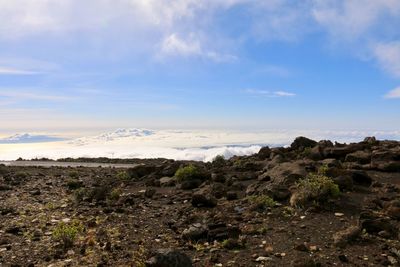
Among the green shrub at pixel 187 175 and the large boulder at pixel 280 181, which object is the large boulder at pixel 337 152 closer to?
the large boulder at pixel 280 181

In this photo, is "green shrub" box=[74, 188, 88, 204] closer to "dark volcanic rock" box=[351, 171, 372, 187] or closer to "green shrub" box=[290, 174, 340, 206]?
"green shrub" box=[290, 174, 340, 206]

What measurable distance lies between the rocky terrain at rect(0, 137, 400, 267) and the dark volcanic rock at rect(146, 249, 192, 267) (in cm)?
2

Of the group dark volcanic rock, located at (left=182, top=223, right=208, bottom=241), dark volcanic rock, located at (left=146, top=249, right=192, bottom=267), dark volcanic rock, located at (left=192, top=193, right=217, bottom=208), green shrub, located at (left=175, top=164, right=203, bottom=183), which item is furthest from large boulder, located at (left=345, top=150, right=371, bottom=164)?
dark volcanic rock, located at (left=146, top=249, right=192, bottom=267)

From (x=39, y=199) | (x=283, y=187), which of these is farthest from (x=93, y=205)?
(x=283, y=187)

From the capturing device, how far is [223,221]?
14055 mm

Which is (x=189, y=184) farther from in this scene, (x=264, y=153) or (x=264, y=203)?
(x=264, y=153)

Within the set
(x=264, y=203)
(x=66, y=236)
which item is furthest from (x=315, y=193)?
(x=66, y=236)

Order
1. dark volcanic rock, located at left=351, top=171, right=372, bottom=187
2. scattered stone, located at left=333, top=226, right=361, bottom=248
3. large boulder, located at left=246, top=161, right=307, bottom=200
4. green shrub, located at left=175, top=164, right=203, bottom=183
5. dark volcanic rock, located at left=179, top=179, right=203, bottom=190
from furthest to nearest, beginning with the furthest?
green shrub, located at left=175, top=164, right=203, bottom=183 < dark volcanic rock, located at left=179, top=179, right=203, bottom=190 < dark volcanic rock, located at left=351, top=171, right=372, bottom=187 < large boulder, located at left=246, top=161, right=307, bottom=200 < scattered stone, located at left=333, top=226, right=361, bottom=248

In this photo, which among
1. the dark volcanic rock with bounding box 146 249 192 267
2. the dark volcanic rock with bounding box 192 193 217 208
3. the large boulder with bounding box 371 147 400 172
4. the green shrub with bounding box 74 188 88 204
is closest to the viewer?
the dark volcanic rock with bounding box 146 249 192 267

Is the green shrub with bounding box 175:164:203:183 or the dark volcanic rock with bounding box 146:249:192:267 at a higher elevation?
the green shrub with bounding box 175:164:203:183

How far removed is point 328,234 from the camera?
12.6 m

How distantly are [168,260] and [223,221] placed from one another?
4412 millimetres

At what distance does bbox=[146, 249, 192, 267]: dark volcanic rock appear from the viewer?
32.3ft

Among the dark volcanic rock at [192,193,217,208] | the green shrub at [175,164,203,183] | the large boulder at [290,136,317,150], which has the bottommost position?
the dark volcanic rock at [192,193,217,208]
